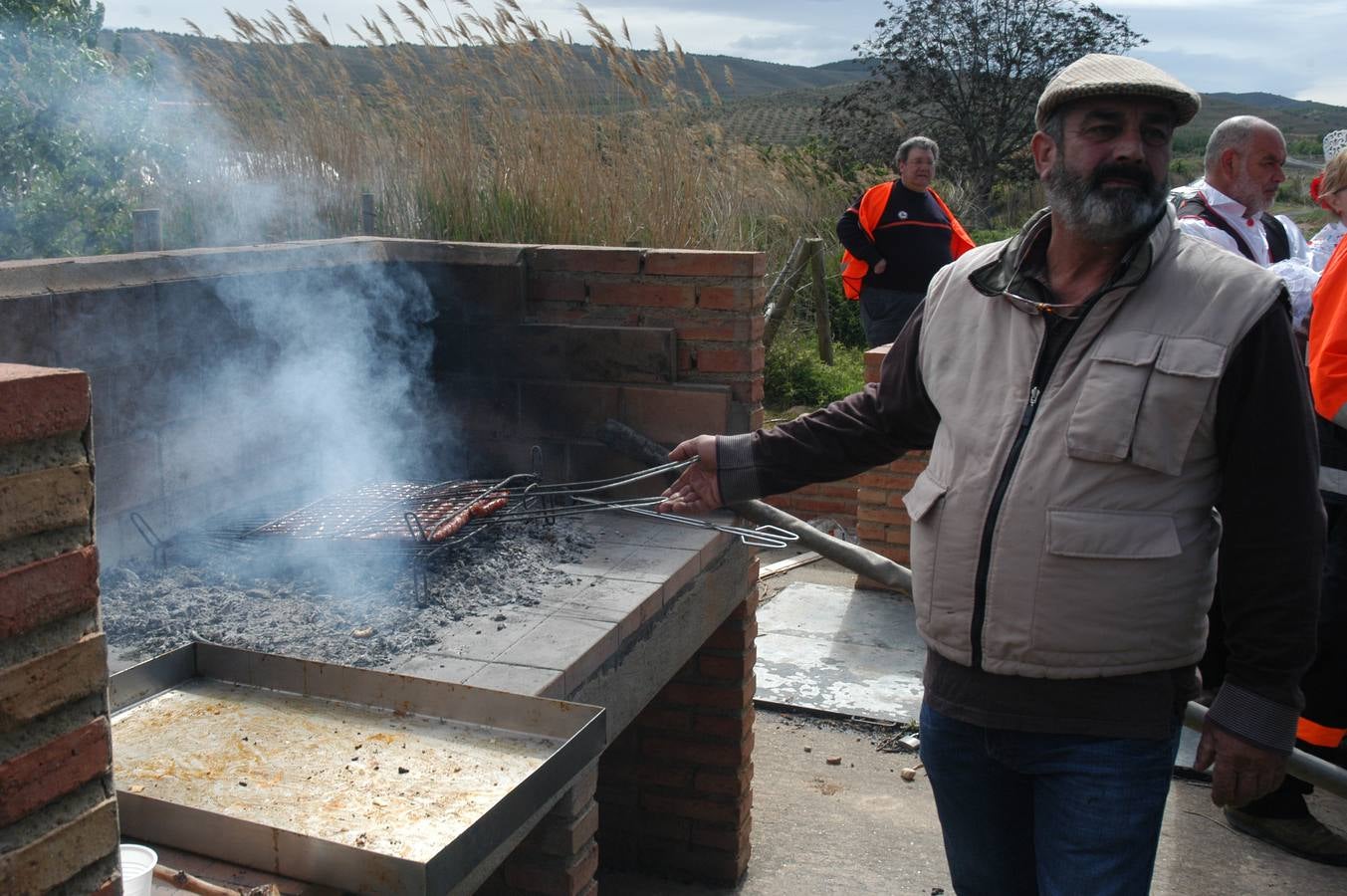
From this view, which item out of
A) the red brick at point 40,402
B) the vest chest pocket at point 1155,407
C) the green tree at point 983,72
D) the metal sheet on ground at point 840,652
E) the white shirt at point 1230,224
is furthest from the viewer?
the green tree at point 983,72

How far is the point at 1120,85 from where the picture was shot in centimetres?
208

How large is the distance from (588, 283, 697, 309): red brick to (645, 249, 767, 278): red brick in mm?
56

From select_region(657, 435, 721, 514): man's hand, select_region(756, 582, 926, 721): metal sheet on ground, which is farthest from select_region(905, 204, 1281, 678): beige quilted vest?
select_region(756, 582, 926, 721): metal sheet on ground

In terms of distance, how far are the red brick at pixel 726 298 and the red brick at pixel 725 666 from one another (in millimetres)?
1241

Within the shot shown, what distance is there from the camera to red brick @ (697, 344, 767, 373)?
3.97 metres

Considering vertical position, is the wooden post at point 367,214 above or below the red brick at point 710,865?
above

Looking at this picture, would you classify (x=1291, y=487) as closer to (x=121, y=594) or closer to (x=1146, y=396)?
(x=1146, y=396)

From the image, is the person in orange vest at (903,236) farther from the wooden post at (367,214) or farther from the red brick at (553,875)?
the red brick at (553,875)

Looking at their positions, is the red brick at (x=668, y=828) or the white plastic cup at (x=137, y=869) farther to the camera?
the red brick at (x=668, y=828)

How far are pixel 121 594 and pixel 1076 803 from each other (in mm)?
2356

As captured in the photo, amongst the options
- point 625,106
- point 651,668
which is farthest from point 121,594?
point 625,106

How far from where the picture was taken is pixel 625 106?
7.07m

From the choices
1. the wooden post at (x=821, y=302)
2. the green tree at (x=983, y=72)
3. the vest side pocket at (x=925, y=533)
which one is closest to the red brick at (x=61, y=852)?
the vest side pocket at (x=925, y=533)

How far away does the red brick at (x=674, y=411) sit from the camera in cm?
397
